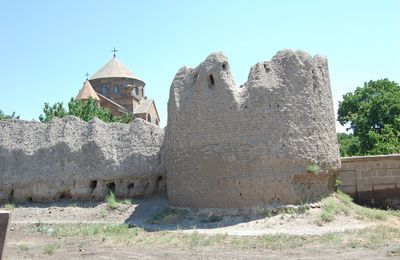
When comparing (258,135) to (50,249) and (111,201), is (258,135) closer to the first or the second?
(111,201)

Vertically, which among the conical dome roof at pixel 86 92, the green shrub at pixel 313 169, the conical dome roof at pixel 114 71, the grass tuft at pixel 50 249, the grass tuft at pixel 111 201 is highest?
the conical dome roof at pixel 114 71

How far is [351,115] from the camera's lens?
2820 centimetres

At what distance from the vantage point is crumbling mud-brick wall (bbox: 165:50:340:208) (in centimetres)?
1170

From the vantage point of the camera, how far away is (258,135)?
38.8 ft

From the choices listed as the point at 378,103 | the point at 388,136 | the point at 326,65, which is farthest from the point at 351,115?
the point at 326,65

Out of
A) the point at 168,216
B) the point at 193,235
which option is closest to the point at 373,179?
the point at 168,216

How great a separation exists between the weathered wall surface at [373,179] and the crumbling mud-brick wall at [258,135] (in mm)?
1002

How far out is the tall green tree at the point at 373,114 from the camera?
2286 centimetres

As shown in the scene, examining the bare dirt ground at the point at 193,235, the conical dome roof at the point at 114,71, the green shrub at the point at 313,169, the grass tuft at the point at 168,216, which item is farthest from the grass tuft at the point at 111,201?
the conical dome roof at the point at 114,71

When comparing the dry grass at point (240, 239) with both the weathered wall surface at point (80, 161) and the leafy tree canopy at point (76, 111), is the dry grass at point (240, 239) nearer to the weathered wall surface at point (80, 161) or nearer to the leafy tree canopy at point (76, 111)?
the weathered wall surface at point (80, 161)

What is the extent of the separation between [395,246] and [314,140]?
3951 mm

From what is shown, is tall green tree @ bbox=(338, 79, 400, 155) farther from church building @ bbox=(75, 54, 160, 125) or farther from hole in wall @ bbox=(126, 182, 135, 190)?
church building @ bbox=(75, 54, 160, 125)

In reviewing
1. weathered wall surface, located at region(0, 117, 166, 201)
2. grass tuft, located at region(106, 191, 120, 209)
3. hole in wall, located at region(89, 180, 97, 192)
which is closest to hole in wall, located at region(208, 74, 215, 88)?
weathered wall surface, located at region(0, 117, 166, 201)

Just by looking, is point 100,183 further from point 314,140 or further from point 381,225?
point 381,225
